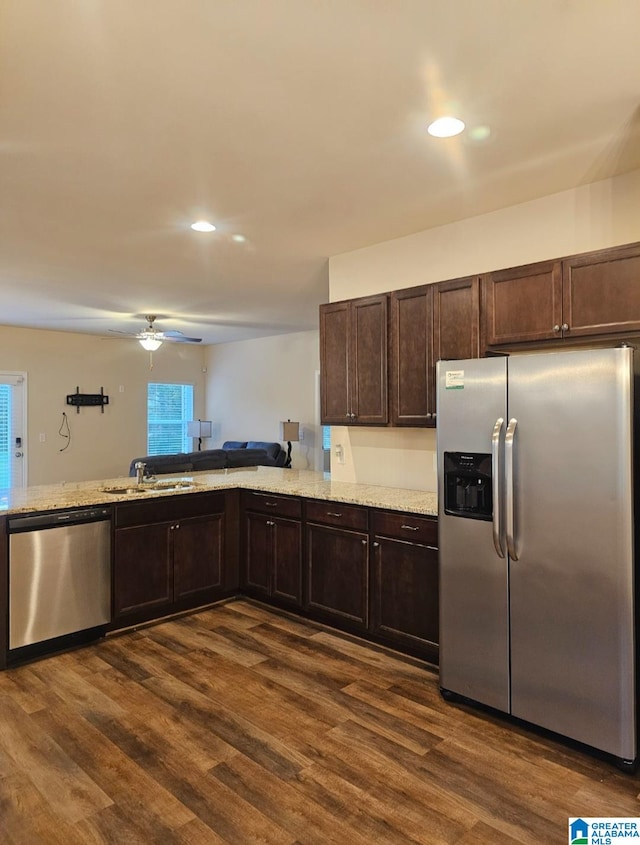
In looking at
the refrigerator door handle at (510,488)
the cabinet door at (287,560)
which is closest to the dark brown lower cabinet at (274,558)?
the cabinet door at (287,560)

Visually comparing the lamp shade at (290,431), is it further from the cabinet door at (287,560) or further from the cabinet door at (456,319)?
the cabinet door at (456,319)

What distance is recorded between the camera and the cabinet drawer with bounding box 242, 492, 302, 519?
13.0 ft

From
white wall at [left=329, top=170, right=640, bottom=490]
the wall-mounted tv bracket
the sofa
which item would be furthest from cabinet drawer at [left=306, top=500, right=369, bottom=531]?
the wall-mounted tv bracket

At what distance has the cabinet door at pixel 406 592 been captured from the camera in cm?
318

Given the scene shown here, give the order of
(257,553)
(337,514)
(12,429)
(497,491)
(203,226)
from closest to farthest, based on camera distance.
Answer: (497,491) → (337,514) → (203,226) → (257,553) → (12,429)

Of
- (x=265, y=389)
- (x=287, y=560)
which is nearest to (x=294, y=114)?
(x=287, y=560)

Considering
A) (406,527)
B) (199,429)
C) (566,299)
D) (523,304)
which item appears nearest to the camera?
(566,299)

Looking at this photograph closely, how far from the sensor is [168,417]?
1008 cm

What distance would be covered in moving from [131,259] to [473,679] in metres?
3.91

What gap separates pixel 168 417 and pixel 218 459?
315 centimetres

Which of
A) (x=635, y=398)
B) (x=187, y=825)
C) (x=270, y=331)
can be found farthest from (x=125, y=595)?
(x=270, y=331)

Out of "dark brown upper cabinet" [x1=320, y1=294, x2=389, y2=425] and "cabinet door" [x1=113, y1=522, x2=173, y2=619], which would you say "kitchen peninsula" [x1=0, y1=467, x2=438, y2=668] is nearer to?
"cabinet door" [x1=113, y1=522, x2=173, y2=619]

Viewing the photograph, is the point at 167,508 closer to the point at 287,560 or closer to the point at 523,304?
the point at 287,560

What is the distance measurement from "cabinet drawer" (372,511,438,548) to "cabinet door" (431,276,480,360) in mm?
971
